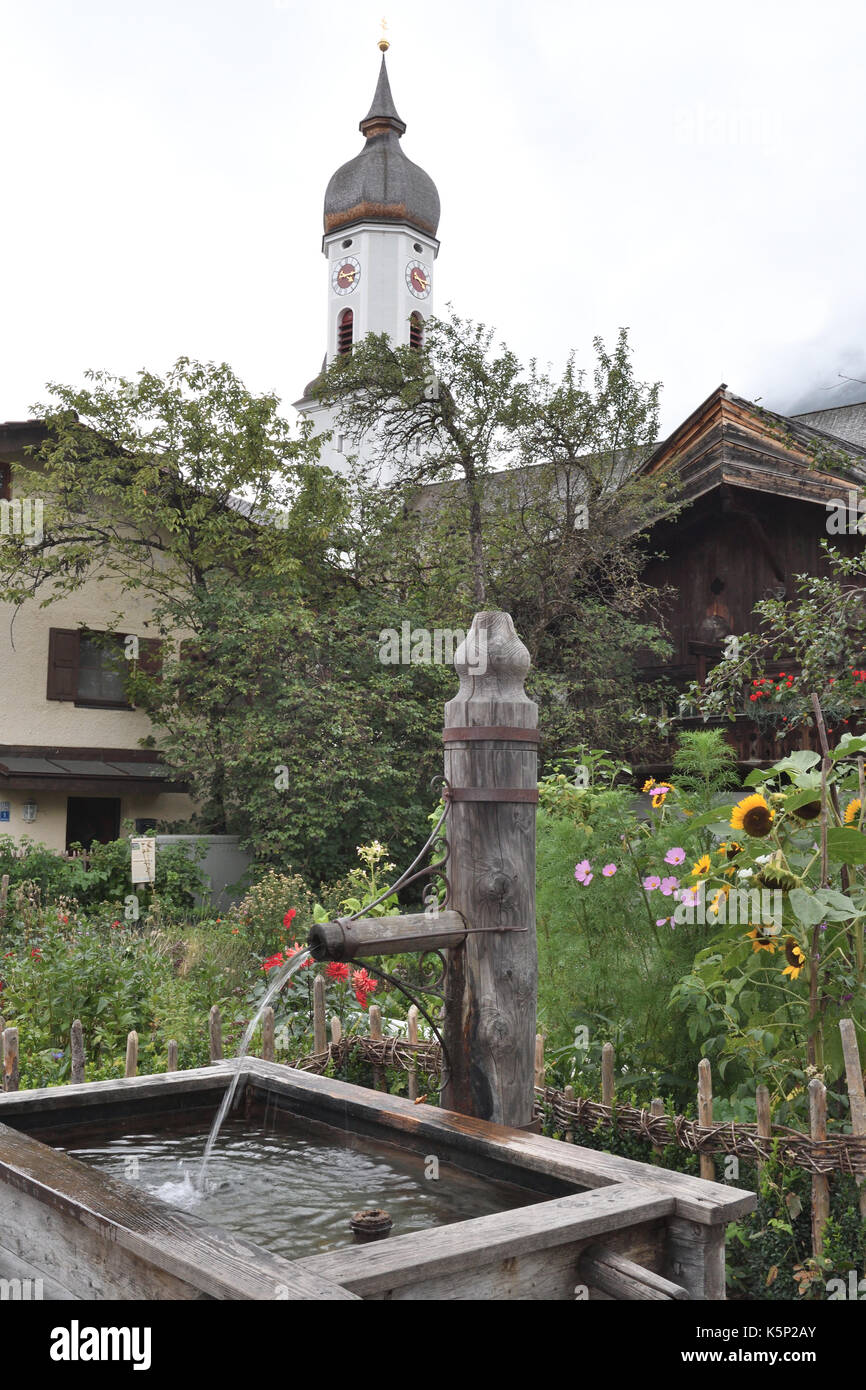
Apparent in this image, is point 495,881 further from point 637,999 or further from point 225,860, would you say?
point 225,860

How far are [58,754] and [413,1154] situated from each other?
15375mm

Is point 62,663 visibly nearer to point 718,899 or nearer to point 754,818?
point 718,899

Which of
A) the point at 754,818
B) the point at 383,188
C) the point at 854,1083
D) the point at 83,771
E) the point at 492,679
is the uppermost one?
the point at 383,188

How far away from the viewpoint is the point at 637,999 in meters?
4.88

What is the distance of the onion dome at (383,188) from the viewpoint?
4147 cm

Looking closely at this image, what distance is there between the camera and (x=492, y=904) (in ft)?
12.6

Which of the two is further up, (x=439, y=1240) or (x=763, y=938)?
(x=763, y=938)

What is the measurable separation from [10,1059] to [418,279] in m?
41.3

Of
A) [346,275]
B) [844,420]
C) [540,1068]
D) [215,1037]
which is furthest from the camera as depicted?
[346,275]

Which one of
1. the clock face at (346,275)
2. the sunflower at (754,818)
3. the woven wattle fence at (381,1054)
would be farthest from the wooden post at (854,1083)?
the clock face at (346,275)

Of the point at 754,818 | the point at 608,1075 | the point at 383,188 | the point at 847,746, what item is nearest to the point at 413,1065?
the point at 608,1075

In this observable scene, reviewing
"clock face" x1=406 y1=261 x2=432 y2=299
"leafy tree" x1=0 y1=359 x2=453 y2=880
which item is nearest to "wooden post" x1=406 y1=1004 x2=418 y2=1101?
"leafy tree" x1=0 y1=359 x2=453 y2=880

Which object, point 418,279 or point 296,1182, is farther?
point 418,279
